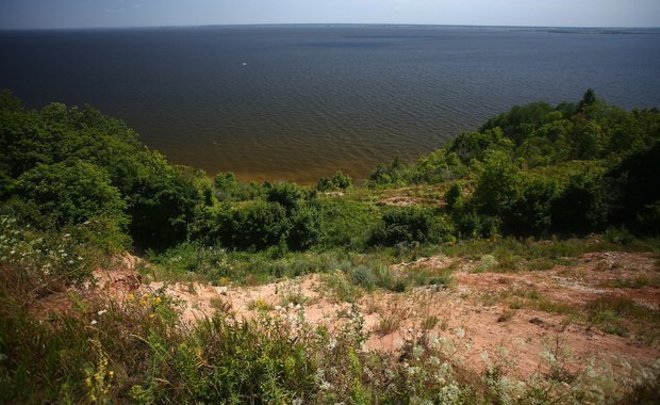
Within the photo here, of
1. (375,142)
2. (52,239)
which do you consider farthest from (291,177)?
(52,239)

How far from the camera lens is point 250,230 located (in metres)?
21.6

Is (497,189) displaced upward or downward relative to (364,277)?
downward

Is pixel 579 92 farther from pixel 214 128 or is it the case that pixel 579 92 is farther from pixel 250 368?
pixel 250 368

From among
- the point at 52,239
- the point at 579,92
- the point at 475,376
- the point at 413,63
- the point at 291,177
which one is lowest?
the point at 291,177

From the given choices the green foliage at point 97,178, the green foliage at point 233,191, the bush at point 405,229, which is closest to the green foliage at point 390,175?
the green foliage at point 233,191

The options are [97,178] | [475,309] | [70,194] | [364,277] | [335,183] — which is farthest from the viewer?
[335,183]

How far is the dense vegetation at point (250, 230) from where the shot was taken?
3.88 metres

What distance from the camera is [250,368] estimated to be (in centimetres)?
389

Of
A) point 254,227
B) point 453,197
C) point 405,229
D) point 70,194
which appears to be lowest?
point 254,227

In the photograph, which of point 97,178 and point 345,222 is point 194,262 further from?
point 345,222

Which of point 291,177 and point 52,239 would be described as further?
point 291,177

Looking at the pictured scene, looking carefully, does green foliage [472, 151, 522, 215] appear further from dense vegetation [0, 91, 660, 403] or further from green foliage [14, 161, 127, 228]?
green foliage [14, 161, 127, 228]

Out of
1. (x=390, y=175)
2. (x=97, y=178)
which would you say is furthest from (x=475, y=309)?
(x=390, y=175)

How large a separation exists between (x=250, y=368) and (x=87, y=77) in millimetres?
115397
